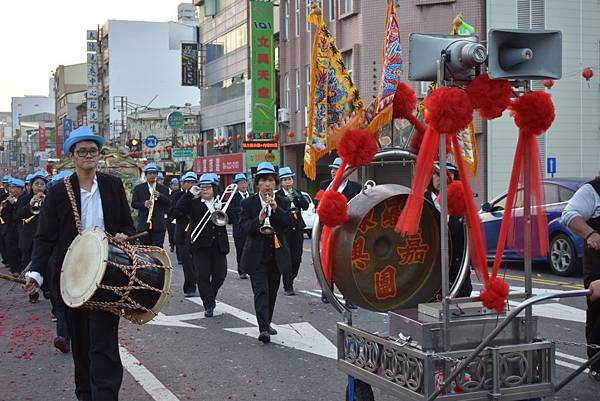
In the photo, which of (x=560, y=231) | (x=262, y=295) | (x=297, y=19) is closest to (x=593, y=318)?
(x=262, y=295)

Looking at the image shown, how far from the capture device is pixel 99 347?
17.2 ft

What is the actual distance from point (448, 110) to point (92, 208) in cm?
289

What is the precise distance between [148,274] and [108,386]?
811mm

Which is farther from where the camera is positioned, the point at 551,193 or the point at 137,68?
the point at 137,68

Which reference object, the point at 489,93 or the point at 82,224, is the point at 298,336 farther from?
the point at 489,93

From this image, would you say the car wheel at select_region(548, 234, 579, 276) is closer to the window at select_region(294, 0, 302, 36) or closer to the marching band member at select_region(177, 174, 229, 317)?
the marching band member at select_region(177, 174, 229, 317)

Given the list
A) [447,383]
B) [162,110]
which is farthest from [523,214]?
[162,110]

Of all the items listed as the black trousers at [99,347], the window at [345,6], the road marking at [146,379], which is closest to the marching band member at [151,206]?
the road marking at [146,379]

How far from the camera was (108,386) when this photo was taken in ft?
17.1

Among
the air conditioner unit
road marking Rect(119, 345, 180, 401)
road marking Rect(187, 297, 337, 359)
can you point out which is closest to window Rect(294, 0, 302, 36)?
the air conditioner unit

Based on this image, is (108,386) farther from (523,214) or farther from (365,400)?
(523,214)

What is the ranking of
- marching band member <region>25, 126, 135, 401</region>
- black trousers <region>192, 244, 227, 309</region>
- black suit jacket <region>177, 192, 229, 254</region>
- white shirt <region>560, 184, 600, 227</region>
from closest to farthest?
marching band member <region>25, 126, 135, 401</region>
white shirt <region>560, 184, 600, 227</region>
black trousers <region>192, 244, 227, 309</region>
black suit jacket <region>177, 192, 229, 254</region>

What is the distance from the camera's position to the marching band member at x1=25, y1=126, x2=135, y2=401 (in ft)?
18.0

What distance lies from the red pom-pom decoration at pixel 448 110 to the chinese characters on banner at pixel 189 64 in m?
50.1
